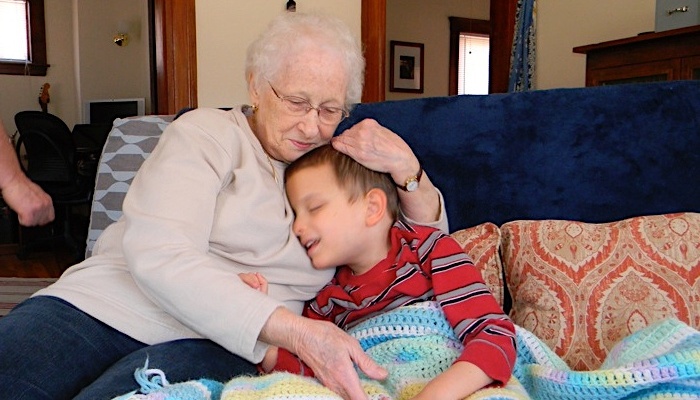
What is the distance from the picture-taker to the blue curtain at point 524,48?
441 cm

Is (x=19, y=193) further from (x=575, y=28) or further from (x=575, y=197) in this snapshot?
(x=575, y=28)

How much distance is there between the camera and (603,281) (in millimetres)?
1361

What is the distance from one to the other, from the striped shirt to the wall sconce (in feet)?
20.3

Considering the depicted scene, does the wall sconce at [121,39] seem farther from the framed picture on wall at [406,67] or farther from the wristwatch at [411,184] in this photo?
the wristwatch at [411,184]

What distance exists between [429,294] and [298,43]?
0.58m

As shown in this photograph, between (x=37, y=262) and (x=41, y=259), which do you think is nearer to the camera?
(x=37, y=262)

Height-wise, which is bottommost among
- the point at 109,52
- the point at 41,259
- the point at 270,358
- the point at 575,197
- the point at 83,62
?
the point at 41,259

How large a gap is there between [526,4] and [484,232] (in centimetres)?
334

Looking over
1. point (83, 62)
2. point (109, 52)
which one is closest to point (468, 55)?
point (109, 52)

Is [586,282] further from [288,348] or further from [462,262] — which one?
[288,348]

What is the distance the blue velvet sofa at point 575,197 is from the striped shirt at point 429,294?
230 mm

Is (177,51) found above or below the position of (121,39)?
below

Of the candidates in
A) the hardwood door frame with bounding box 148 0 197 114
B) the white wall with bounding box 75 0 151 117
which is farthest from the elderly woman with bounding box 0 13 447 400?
the white wall with bounding box 75 0 151 117

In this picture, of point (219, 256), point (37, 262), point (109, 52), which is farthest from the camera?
point (109, 52)
